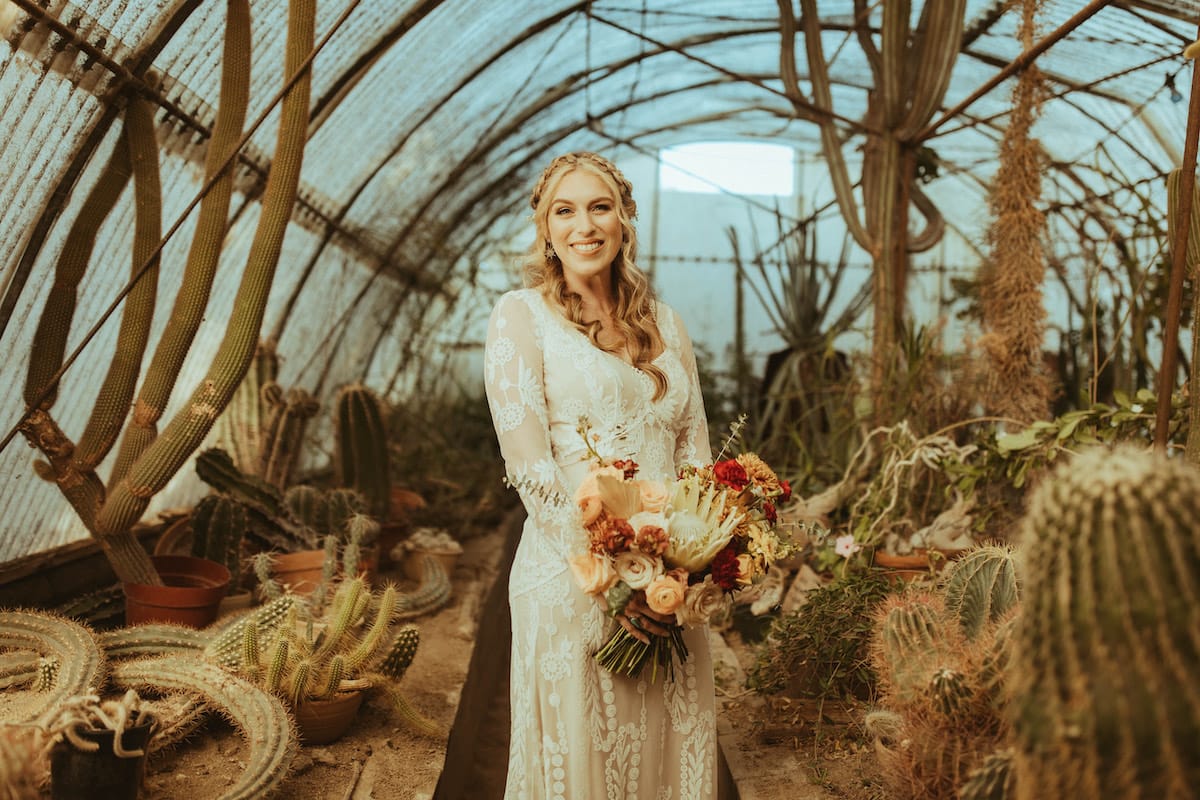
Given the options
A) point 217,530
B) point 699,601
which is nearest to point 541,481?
point 699,601

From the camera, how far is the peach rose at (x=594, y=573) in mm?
2197

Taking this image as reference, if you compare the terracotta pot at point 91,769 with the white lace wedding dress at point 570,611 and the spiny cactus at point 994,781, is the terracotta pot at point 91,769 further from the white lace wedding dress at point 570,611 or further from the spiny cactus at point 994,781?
the spiny cactus at point 994,781

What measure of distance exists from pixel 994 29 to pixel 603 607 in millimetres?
6132

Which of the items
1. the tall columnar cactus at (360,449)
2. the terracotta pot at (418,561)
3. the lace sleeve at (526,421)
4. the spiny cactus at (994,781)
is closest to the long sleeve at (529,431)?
the lace sleeve at (526,421)

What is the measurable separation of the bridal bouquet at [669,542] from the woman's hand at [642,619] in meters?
0.01

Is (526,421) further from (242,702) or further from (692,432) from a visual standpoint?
(242,702)

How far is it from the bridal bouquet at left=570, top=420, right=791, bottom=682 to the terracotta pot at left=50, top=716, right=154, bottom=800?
1136 millimetres

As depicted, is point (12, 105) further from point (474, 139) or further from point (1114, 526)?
point (474, 139)

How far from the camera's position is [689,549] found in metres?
2.21

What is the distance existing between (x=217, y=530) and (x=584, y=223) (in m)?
2.59

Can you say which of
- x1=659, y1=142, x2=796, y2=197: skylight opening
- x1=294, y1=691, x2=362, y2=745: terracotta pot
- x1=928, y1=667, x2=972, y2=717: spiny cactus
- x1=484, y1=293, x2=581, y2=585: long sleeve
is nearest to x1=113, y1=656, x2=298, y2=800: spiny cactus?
x1=294, y1=691, x2=362, y2=745: terracotta pot

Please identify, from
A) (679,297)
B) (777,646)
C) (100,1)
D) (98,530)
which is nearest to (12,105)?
(100,1)

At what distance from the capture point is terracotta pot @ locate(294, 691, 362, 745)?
3195 mm

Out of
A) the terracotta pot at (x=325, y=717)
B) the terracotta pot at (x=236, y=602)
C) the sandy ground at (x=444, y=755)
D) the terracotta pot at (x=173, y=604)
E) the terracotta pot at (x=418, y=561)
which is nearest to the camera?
the sandy ground at (x=444, y=755)
